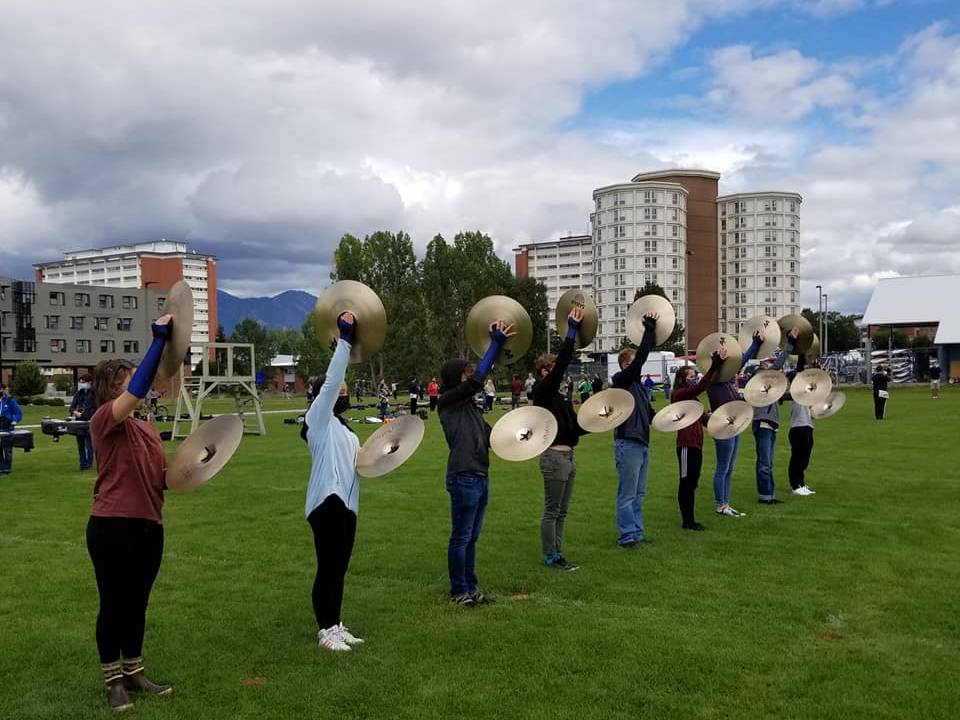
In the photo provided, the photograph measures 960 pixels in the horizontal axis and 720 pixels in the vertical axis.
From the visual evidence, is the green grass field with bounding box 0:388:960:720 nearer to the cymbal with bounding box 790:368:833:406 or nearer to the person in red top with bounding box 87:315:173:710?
the person in red top with bounding box 87:315:173:710

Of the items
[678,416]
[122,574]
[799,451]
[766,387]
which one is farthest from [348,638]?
[799,451]

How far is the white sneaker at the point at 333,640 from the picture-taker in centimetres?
636

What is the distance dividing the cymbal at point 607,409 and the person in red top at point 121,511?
13.8ft

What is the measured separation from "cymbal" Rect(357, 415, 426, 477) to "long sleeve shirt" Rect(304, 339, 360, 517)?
0.21m

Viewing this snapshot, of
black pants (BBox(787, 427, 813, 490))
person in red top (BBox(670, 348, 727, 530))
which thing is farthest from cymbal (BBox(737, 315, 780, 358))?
black pants (BBox(787, 427, 813, 490))

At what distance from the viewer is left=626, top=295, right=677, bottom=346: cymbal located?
9.05 meters

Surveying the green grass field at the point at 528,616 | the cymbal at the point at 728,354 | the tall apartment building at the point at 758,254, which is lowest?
the green grass field at the point at 528,616

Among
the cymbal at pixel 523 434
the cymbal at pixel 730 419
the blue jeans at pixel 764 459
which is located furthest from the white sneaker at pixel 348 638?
the blue jeans at pixel 764 459

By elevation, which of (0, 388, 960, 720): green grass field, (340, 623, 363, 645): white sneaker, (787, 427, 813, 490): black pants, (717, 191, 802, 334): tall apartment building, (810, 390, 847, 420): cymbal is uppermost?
(717, 191, 802, 334): tall apartment building

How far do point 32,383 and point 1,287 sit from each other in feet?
92.8

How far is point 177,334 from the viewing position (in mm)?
5227

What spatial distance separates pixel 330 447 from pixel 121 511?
156 cm

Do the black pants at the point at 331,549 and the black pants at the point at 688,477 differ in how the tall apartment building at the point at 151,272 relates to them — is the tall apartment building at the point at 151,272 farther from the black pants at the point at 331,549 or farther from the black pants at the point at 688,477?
the black pants at the point at 331,549

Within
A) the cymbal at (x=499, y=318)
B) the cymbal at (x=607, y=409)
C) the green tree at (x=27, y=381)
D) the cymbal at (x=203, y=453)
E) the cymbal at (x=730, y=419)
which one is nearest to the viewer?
the cymbal at (x=203, y=453)
